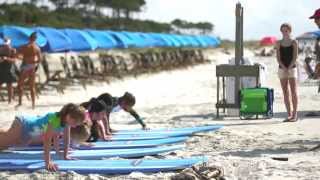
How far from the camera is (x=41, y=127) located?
706cm

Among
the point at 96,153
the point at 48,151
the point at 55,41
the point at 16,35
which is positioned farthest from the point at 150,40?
the point at 48,151

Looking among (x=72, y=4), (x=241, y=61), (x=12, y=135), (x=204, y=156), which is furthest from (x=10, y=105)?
(x=72, y=4)

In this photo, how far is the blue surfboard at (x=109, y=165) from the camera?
637 centimetres

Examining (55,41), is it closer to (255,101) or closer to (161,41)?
(255,101)

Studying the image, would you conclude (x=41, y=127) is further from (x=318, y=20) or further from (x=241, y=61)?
(x=241, y=61)

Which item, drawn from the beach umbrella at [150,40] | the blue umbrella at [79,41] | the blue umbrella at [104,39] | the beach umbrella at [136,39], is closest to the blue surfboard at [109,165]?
the blue umbrella at [79,41]

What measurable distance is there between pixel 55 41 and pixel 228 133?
1149 cm

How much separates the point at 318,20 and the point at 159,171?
3193mm

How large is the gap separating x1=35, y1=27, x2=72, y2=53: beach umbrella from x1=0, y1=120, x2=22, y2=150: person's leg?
12175mm

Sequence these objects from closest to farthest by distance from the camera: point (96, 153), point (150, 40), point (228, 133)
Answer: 1. point (96, 153)
2. point (228, 133)
3. point (150, 40)

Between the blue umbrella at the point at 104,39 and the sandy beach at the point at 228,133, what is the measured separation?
31.6 feet

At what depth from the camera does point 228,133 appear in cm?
928

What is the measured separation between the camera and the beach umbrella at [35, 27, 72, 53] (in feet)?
63.6

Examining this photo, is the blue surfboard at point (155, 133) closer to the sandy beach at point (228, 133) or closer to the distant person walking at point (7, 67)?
the sandy beach at point (228, 133)
